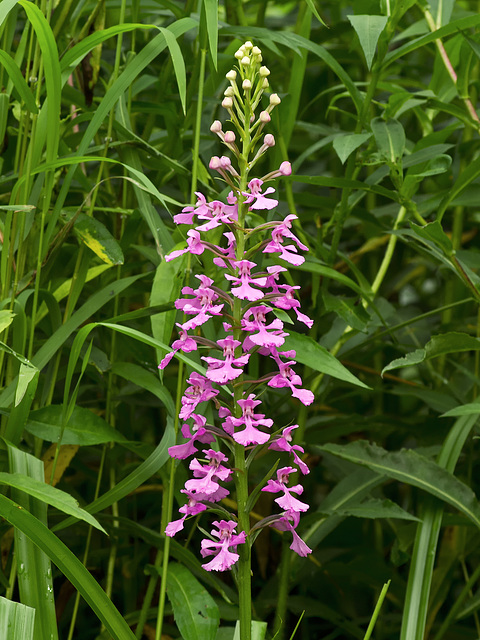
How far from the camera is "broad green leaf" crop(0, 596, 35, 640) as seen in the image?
644mm

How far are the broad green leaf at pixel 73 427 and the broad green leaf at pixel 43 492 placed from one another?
0.11 meters

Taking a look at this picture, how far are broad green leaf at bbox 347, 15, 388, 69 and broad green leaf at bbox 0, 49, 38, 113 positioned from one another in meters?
0.42

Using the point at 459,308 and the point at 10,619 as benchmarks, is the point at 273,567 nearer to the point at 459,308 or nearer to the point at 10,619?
the point at 459,308

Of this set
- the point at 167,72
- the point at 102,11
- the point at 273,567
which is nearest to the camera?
the point at 102,11

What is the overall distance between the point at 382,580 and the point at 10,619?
0.78m

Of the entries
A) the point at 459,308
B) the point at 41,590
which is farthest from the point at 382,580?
Result: the point at 41,590

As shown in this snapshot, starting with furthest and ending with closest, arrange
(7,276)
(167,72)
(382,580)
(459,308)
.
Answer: (459,308) → (382,580) → (167,72) → (7,276)

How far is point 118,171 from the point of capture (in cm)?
128

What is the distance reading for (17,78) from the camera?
0.82m

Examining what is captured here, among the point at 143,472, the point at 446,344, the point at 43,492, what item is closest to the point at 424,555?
the point at 446,344

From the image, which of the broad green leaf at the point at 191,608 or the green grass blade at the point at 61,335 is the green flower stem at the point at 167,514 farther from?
the green grass blade at the point at 61,335

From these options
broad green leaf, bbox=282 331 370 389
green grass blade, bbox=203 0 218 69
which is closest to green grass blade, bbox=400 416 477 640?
broad green leaf, bbox=282 331 370 389

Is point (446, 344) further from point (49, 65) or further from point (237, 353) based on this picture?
point (49, 65)

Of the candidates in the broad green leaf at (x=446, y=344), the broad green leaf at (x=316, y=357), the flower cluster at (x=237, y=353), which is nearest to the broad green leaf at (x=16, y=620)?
the flower cluster at (x=237, y=353)
